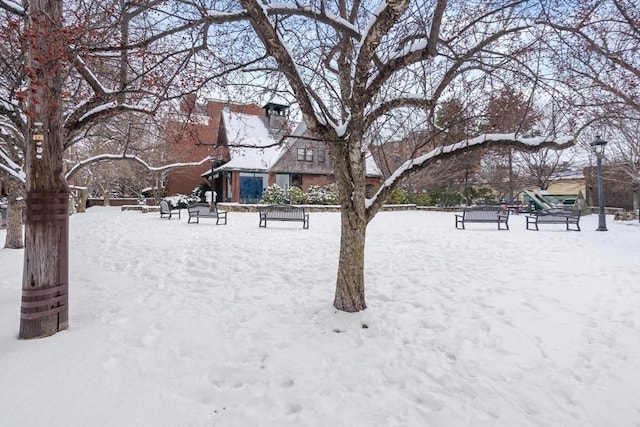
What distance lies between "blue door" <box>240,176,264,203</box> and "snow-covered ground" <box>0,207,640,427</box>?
1992 centimetres

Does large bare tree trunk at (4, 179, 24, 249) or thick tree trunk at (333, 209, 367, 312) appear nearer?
thick tree trunk at (333, 209, 367, 312)

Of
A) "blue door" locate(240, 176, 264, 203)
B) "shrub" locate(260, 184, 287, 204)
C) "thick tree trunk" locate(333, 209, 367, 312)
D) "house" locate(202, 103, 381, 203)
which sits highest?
"house" locate(202, 103, 381, 203)

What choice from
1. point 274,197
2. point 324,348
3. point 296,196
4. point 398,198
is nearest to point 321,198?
point 296,196

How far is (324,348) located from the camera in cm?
384

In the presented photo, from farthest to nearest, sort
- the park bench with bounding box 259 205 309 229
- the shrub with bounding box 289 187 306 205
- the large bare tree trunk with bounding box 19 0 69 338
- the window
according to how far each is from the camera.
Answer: the window
the shrub with bounding box 289 187 306 205
the park bench with bounding box 259 205 309 229
the large bare tree trunk with bounding box 19 0 69 338

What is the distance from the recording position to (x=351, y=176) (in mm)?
4480

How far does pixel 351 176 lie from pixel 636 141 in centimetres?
2107

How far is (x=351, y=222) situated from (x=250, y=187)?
23779 millimetres

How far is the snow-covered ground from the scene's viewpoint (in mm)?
2779

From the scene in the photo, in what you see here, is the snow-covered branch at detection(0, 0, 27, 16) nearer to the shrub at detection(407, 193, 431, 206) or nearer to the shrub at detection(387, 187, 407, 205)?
the shrub at detection(387, 187, 407, 205)

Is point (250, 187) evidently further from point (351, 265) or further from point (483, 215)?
point (351, 265)

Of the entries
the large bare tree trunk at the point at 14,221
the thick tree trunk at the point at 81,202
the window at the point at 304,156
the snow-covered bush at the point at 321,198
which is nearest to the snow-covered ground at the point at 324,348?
the large bare tree trunk at the point at 14,221

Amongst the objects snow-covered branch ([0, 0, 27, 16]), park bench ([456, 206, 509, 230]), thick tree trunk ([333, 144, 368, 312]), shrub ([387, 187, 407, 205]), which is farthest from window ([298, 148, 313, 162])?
snow-covered branch ([0, 0, 27, 16])

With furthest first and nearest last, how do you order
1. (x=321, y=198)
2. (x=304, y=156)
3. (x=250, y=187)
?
(x=304, y=156) → (x=250, y=187) → (x=321, y=198)
